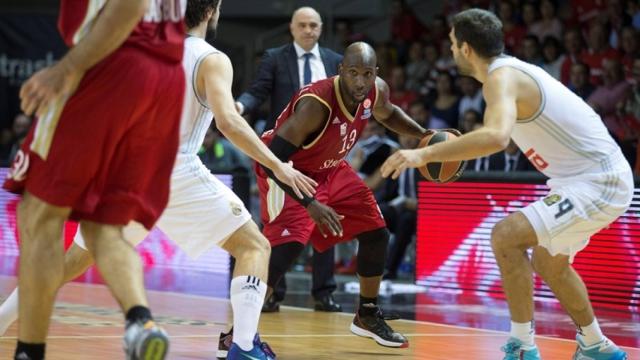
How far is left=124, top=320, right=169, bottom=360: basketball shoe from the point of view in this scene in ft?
12.5

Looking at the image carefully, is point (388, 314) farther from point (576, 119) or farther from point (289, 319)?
point (576, 119)

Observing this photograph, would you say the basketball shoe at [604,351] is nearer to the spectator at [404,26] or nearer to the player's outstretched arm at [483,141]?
the player's outstretched arm at [483,141]

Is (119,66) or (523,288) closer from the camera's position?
(119,66)

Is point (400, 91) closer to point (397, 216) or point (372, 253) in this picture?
point (397, 216)

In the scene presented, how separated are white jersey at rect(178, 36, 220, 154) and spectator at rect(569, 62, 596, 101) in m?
7.17

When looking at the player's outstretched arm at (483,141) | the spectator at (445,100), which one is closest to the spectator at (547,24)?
the spectator at (445,100)

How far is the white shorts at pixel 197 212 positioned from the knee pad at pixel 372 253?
4.88ft

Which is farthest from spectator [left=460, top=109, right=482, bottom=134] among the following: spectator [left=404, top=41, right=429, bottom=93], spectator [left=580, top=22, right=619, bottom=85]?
spectator [left=404, top=41, right=429, bottom=93]

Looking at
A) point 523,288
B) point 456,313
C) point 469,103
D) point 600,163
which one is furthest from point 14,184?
point 469,103

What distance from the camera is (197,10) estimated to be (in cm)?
563

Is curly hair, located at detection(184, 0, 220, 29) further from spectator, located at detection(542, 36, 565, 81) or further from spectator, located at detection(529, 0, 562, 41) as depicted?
spectator, located at detection(529, 0, 562, 41)

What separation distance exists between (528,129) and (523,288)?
2.51 feet

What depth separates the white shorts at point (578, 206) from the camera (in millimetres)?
5480

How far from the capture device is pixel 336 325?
308 inches
